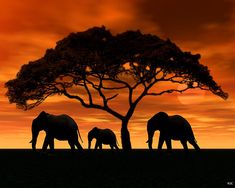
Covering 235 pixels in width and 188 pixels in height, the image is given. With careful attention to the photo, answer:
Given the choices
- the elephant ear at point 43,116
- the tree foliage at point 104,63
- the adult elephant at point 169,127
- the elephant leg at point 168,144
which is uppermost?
the tree foliage at point 104,63

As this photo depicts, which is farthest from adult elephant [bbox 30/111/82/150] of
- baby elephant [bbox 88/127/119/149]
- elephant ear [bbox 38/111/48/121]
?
baby elephant [bbox 88/127/119/149]

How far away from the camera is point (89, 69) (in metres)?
42.6

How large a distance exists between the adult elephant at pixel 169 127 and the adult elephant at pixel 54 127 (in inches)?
241

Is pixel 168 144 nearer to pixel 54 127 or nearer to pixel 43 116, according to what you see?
pixel 54 127

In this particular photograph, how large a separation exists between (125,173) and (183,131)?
58.3 feet

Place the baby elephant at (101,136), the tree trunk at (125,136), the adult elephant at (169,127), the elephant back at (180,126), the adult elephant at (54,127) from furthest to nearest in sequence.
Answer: the baby elephant at (101,136), the tree trunk at (125,136), the elephant back at (180,126), the adult elephant at (169,127), the adult elephant at (54,127)

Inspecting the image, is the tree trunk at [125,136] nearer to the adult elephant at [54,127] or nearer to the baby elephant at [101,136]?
the adult elephant at [54,127]

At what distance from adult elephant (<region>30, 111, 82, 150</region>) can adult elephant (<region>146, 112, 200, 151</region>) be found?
20.0ft

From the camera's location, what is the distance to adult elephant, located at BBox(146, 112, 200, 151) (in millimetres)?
35062

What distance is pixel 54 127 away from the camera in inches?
1348

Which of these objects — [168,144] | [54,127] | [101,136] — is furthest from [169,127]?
[101,136]

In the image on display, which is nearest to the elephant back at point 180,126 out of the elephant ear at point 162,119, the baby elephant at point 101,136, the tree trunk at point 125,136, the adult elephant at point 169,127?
the adult elephant at point 169,127

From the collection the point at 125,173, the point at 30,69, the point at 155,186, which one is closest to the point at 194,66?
the point at 30,69

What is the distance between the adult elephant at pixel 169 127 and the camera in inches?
1380
